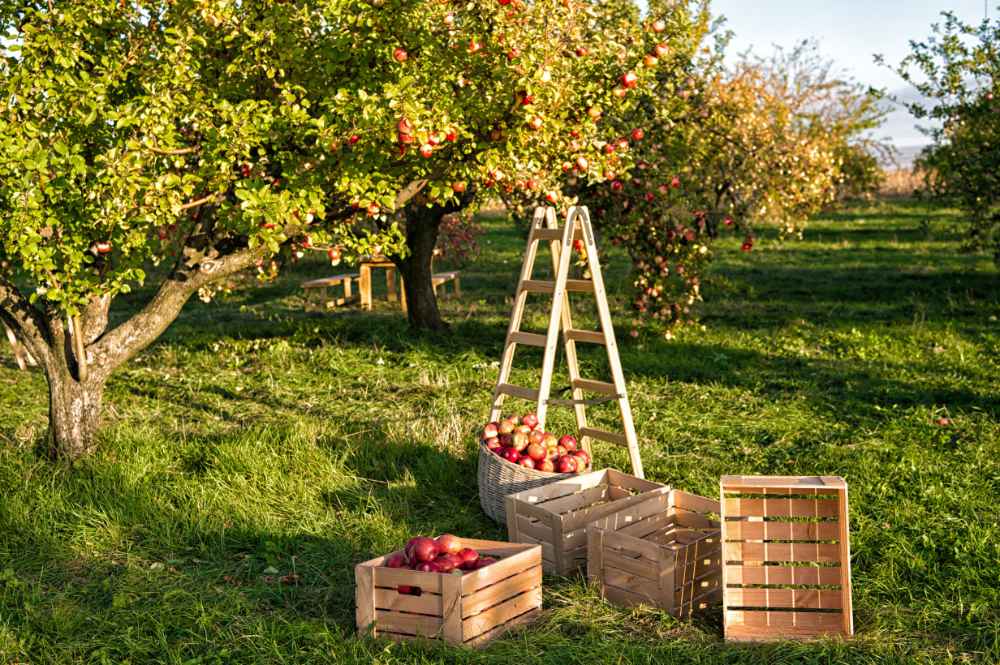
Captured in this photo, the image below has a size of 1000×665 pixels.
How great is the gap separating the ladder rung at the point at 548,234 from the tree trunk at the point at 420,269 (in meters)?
5.81

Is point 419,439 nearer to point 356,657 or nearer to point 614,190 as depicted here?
point 356,657

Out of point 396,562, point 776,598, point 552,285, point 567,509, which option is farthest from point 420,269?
point 776,598

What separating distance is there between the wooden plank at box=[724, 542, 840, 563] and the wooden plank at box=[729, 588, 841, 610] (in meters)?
0.14

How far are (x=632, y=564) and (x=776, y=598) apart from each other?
686 millimetres

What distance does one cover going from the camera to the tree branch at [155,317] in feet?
23.2

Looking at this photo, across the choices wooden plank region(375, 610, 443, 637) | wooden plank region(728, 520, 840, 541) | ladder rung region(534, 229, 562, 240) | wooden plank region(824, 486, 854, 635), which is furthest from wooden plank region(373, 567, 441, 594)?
ladder rung region(534, 229, 562, 240)

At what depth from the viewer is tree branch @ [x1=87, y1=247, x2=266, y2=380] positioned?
7062mm

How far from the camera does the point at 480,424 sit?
24.8 ft

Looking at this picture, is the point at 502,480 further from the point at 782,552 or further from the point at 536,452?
the point at 782,552

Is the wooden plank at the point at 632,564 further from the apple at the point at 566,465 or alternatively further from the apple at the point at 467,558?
the apple at the point at 566,465

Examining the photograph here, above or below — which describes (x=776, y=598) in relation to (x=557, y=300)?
below

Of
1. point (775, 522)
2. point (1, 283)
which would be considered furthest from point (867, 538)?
point (1, 283)

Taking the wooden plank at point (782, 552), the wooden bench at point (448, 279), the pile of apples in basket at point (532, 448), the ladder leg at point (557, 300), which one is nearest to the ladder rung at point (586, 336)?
the ladder leg at point (557, 300)

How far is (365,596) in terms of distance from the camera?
436 cm
